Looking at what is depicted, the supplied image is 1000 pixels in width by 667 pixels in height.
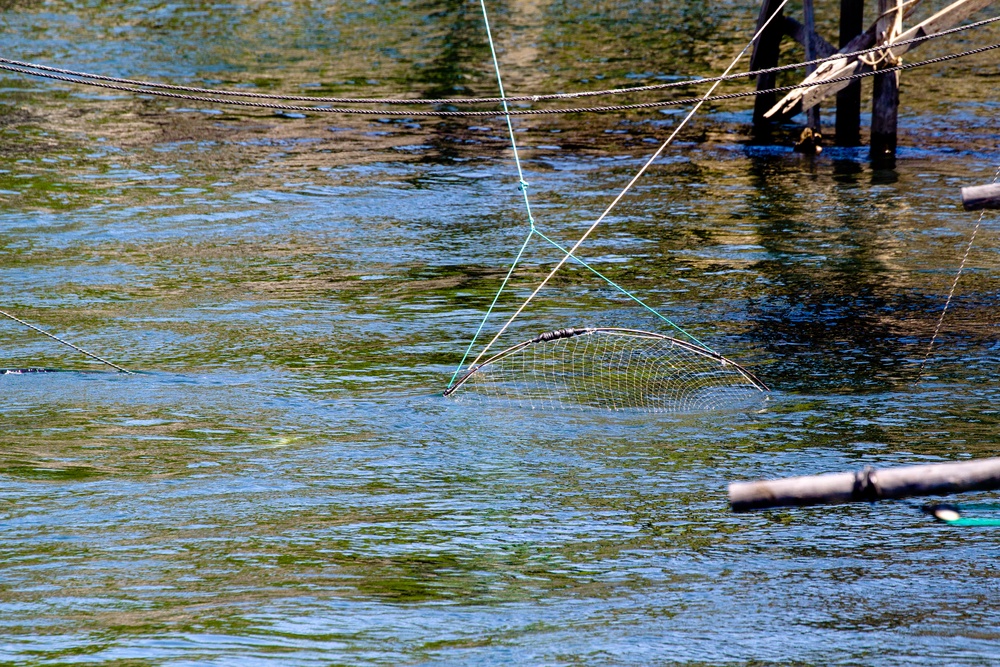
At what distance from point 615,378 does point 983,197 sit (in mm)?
3457

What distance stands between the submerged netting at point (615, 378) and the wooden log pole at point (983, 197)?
86.9 inches

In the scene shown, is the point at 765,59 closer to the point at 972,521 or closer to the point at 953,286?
the point at 953,286

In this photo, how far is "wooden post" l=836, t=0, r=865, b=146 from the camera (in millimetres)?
13555

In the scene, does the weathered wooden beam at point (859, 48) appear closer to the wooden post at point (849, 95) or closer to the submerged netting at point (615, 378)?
the wooden post at point (849, 95)

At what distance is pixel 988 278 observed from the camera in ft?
31.3

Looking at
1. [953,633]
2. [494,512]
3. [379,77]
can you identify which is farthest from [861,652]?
[379,77]

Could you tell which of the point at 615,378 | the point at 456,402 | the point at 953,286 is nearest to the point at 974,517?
the point at 615,378

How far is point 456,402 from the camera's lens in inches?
293

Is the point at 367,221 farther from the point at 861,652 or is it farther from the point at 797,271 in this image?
the point at 861,652

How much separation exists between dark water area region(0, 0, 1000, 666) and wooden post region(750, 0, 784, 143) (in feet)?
2.08

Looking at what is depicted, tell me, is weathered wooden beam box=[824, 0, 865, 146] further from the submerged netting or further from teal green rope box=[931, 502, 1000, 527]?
teal green rope box=[931, 502, 1000, 527]

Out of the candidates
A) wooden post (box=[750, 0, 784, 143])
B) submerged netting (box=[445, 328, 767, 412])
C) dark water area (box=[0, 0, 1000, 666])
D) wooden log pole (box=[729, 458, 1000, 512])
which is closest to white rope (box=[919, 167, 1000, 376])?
dark water area (box=[0, 0, 1000, 666])

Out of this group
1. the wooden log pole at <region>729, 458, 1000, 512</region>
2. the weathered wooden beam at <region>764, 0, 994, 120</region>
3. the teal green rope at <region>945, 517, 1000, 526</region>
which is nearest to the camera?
the wooden log pole at <region>729, 458, 1000, 512</region>

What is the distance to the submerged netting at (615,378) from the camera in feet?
24.4
